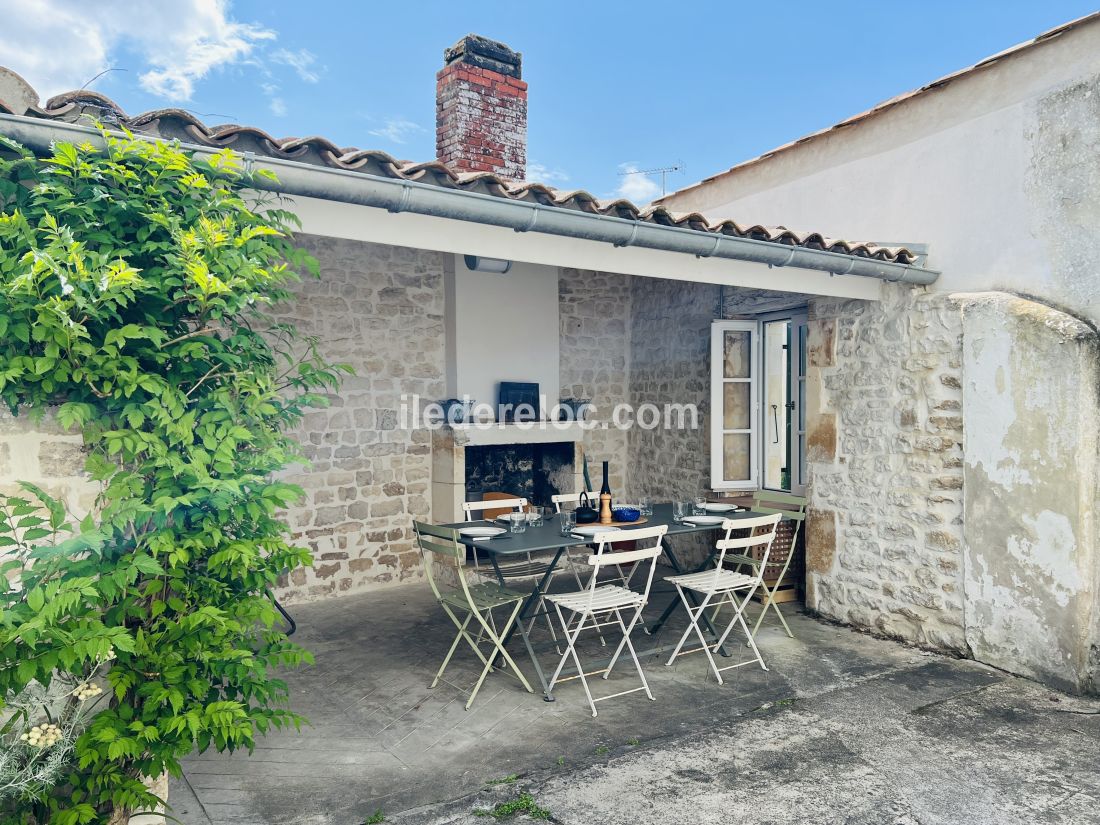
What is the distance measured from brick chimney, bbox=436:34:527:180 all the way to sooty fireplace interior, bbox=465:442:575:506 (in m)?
2.59

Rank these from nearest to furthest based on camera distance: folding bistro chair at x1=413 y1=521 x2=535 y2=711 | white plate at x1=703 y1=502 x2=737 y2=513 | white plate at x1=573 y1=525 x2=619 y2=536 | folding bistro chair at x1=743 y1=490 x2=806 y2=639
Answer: folding bistro chair at x1=413 y1=521 x2=535 y2=711 → white plate at x1=573 y1=525 x2=619 y2=536 → folding bistro chair at x1=743 y1=490 x2=806 y2=639 → white plate at x1=703 y1=502 x2=737 y2=513

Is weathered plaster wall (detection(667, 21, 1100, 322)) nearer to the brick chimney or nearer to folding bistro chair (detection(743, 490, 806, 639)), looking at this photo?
folding bistro chair (detection(743, 490, 806, 639))

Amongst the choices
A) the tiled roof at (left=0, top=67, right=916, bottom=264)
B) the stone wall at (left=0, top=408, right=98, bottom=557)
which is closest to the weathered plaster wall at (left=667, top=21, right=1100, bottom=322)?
the tiled roof at (left=0, top=67, right=916, bottom=264)

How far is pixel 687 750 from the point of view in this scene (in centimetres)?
325

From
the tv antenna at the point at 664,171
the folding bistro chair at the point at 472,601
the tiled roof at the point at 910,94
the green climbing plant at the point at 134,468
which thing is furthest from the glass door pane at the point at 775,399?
the green climbing plant at the point at 134,468

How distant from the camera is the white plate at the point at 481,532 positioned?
4.23m

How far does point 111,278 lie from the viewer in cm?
211

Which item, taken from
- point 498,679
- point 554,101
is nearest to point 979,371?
point 498,679

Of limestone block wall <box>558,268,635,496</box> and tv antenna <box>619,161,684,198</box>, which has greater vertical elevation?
tv antenna <box>619,161,684,198</box>

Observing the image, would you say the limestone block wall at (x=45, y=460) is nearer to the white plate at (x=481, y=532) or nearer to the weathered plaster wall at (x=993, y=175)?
the white plate at (x=481, y=532)

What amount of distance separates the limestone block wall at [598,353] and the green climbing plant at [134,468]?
5.04 m

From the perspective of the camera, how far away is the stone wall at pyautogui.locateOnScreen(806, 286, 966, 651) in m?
4.47

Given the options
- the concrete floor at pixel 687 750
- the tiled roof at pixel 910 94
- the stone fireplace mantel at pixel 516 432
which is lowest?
the concrete floor at pixel 687 750

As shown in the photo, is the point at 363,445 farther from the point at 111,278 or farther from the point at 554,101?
the point at 554,101
